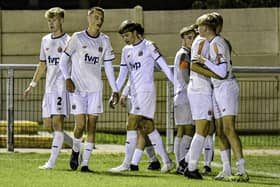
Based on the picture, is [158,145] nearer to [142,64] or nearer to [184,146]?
[184,146]

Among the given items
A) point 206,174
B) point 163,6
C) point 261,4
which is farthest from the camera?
point 163,6

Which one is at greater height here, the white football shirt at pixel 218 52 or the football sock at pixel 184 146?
the white football shirt at pixel 218 52

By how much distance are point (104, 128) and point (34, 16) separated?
10.2ft

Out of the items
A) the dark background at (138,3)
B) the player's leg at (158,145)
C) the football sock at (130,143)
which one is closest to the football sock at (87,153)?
the football sock at (130,143)

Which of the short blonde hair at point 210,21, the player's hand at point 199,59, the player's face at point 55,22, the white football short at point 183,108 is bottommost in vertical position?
the white football short at point 183,108

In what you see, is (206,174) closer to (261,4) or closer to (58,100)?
(58,100)

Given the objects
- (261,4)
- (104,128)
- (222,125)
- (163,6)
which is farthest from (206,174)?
(163,6)

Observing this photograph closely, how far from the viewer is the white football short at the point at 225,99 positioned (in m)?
12.6

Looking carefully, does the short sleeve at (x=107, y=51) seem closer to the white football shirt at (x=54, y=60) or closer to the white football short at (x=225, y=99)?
the white football shirt at (x=54, y=60)

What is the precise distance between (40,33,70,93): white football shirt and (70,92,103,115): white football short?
54 centimetres

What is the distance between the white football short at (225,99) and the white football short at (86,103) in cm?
168

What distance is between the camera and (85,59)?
13.5 meters

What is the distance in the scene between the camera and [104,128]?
1995cm

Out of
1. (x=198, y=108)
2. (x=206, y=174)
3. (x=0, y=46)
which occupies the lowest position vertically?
(x=206, y=174)
